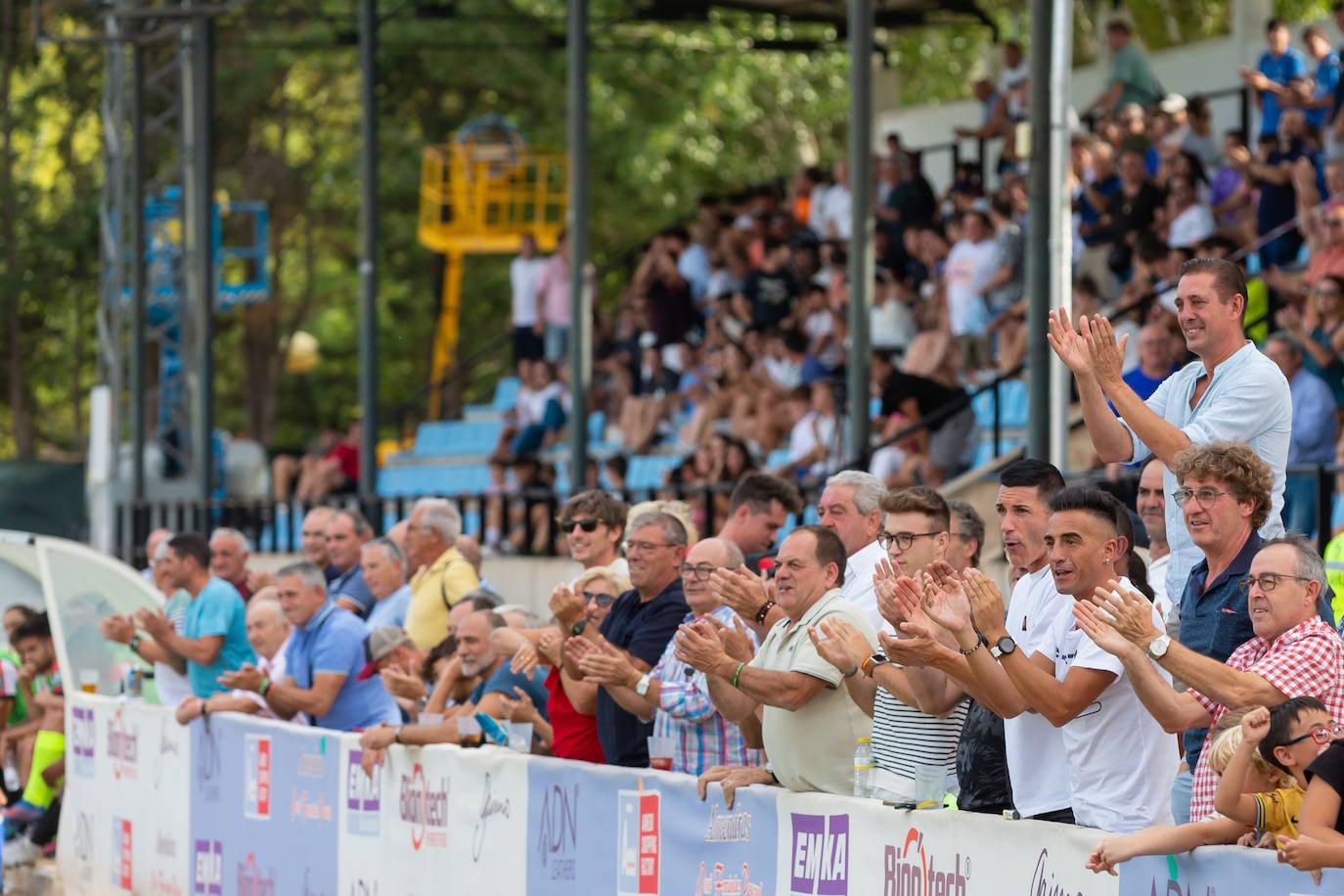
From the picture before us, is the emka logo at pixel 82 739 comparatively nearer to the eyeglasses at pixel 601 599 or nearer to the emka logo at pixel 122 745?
the emka logo at pixel 122 745

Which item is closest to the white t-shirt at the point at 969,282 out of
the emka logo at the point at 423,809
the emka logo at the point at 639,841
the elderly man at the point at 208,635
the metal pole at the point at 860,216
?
the metal pole at the point at 860,216

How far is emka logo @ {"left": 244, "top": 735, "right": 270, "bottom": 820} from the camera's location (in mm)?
10641

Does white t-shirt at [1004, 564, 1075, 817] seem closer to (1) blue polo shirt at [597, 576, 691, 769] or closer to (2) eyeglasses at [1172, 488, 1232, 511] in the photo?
(2) eyeglasses at [1172, 488, 1232, 511]

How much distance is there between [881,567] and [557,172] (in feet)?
86.2

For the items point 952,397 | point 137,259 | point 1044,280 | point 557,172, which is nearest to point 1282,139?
point 952,397

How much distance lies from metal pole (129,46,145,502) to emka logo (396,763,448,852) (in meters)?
15.3

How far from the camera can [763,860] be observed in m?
7.36

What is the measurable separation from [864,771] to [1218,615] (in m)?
1.41

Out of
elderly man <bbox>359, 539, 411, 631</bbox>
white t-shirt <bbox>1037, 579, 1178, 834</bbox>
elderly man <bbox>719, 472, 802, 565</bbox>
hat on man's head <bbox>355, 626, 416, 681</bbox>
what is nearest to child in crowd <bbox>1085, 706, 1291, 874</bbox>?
white t-shirt <bbox>1037, 579, 1178, 834</bbox>

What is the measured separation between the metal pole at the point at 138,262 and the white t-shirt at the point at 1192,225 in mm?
12026

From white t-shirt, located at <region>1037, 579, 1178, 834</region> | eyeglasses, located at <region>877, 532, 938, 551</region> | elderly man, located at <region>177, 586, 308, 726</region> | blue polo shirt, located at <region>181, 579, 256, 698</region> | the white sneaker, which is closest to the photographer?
white t-shirt, located at <region>1037, 579, 1178, 834</region>

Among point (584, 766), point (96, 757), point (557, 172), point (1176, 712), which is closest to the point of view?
point (1176, 712)

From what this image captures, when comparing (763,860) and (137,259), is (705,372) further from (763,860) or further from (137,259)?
(763,860)

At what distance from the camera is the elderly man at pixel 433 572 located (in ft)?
37.7
